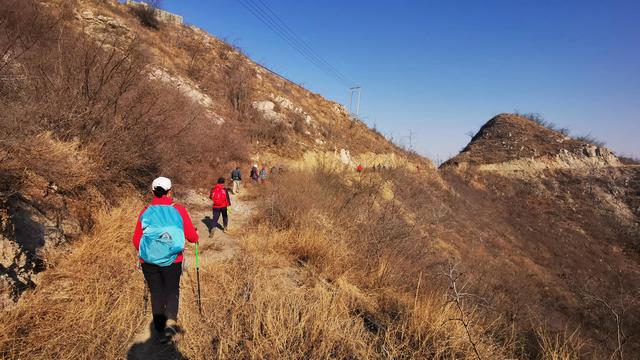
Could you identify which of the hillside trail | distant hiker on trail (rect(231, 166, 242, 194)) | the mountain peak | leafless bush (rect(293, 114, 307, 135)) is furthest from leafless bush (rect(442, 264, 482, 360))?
the mountain peak

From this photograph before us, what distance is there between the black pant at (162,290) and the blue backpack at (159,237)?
0.36 ft

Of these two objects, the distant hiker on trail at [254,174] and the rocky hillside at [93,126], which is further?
the distant hiker on trail at [254,174]

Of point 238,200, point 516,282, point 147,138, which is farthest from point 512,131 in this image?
point 147,138

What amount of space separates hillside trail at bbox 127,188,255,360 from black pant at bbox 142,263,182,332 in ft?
0.61

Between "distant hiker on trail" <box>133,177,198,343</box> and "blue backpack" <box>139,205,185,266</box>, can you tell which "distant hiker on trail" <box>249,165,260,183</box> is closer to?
"distant hiker on trail" <box>133,177,198,343</box>

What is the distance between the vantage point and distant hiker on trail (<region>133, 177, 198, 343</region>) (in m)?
2.81

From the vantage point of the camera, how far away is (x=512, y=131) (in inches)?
1841

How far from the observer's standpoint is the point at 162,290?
3002 millimetres

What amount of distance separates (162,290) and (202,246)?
113 inches

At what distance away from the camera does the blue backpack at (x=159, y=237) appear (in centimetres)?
280

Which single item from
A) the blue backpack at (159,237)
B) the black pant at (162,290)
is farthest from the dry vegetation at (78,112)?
the black pant at (162,290)

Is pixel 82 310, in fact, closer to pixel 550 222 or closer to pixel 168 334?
pixel 168 334

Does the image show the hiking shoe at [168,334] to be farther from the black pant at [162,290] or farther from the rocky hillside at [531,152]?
the rocky hillside at [531,152]

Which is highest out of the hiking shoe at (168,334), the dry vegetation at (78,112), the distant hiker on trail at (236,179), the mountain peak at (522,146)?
the mountain peak at (522,146)
